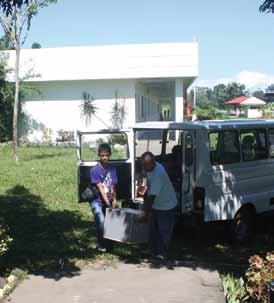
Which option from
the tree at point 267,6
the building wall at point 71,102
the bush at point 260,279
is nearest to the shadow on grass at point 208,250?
the bush at point 260,279

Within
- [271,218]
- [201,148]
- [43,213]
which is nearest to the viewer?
[201,148]

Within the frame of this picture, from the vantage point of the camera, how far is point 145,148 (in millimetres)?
8875

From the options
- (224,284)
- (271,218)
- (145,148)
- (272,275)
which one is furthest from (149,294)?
(271,218)

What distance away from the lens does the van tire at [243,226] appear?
26.0 feet

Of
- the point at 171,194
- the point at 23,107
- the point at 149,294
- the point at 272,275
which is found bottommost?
the point at 149,294

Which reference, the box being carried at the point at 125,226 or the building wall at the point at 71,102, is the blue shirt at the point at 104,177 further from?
the building wall at the point at 71,102

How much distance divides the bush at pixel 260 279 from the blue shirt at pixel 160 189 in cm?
197

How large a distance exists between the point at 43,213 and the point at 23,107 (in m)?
18.1

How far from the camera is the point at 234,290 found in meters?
5.35

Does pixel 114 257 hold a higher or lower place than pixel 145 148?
lower

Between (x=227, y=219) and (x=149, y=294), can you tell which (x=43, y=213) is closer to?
(x=227, y=219)

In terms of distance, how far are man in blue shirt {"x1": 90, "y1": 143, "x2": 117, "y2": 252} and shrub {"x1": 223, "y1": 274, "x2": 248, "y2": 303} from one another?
197 cm

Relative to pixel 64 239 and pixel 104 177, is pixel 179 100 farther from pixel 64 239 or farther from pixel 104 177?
pixel 104 177

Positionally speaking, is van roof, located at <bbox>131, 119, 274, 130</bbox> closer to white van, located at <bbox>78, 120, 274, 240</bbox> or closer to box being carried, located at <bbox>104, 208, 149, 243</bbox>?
white van, located at <bbox>78, 120, 274, 240</bbox>
